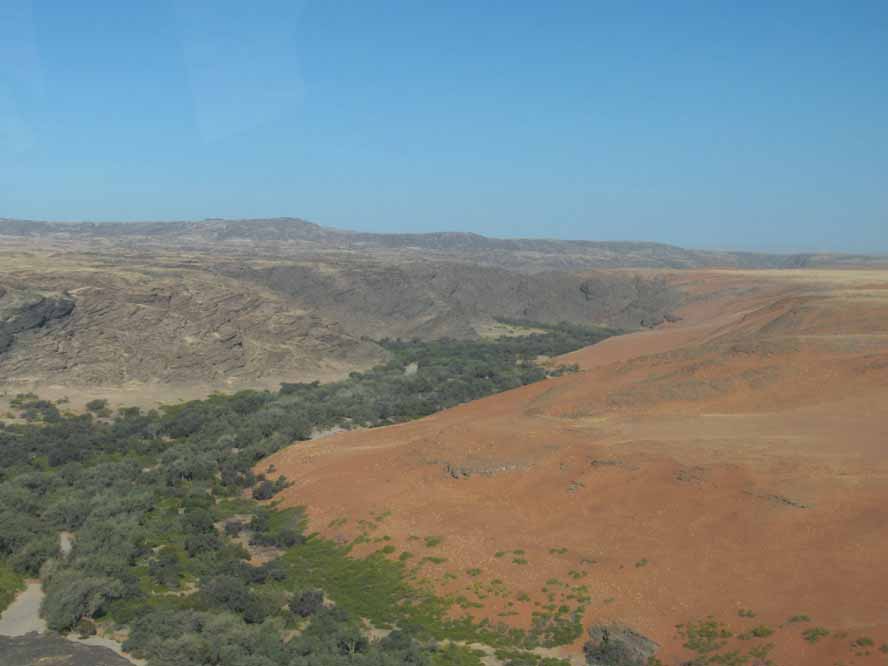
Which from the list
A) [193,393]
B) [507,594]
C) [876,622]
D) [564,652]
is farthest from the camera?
[193,393]

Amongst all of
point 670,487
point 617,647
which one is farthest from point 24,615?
point 670,487

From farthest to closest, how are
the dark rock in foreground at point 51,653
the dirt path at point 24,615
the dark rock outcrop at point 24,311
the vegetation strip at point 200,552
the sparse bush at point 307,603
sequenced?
the dark rock outcrop at point 24,311, the sparse bush at point 307,603, the dirt path at point 24,615, the vegetation strip at point 200,552, the dark rock in foreground at point 51,653

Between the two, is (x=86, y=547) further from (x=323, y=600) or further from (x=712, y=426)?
(x=712, y=426)

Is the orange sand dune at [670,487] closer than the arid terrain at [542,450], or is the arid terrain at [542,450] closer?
the orange sand dune at [670,487]

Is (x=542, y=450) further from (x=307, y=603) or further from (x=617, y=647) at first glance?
(x=617, y=647)

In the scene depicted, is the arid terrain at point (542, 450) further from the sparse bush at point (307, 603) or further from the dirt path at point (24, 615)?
the dirt path at point (24, 615)

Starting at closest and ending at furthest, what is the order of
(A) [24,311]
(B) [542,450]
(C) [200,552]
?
(C) [200,552], (B) [542,450], (A) [24,311]

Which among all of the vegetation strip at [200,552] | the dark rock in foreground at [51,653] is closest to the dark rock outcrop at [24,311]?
the vegetation strip at [200,552]

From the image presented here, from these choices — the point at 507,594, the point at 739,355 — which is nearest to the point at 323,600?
the point at 507,594
